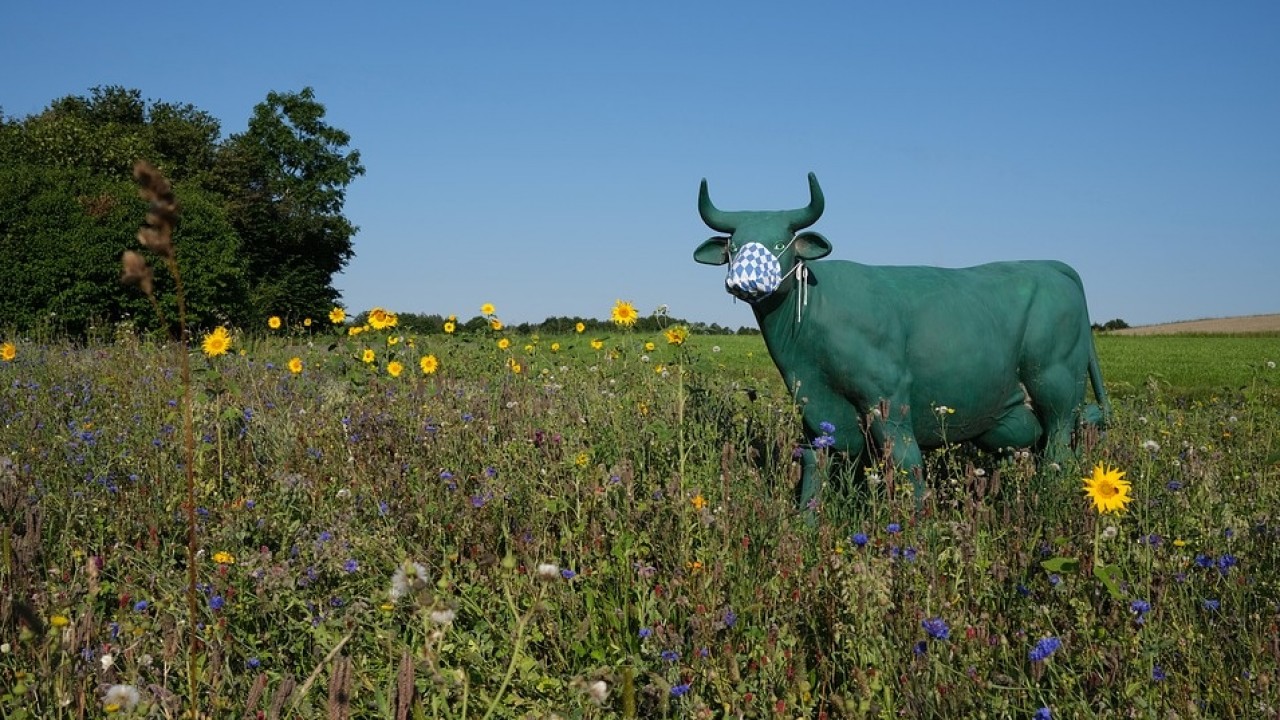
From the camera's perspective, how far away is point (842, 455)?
16.4ft

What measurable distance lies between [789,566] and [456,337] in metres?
5.39

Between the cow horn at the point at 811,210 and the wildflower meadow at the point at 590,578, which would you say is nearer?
the wildflower meadow at the point at 590,578

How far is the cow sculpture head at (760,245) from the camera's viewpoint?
4621mm

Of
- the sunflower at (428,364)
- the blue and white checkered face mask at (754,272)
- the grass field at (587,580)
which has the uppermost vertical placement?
the blue and white checkered face mask at (754,272)

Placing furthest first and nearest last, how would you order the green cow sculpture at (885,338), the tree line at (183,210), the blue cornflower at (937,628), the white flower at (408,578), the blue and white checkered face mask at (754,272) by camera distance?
1. the tree line at (183,210)
2. the green cow sculpture at (885,338)
3. the blue and white checkered face mask at (754,272)
4. the blue cornflower at (937,628)
5. the white flower at (408,578)

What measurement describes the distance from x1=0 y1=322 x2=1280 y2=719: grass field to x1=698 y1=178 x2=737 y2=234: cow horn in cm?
93

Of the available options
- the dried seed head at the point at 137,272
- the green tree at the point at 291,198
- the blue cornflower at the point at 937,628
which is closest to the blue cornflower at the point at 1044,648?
the blue cornflower at the point at 937,628

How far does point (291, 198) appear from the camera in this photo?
39.5m

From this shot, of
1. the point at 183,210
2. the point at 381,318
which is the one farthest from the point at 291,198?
the point at 381,318

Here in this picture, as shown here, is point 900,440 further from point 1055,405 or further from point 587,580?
point 587,580

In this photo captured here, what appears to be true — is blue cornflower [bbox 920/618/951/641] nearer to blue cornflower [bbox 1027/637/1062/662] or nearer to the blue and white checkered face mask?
blue cornflower [bbox 1027/637/1062/662]

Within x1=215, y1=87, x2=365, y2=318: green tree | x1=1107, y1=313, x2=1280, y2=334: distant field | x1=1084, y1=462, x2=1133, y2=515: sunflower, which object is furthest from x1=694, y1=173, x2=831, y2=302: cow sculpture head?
x1=1107, y1=313, x2=1280, y2=334: distant field

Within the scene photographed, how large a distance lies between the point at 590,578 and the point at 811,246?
221 cm

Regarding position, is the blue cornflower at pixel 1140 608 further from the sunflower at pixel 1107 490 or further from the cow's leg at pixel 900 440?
the cow's leg at pixel 900 440
